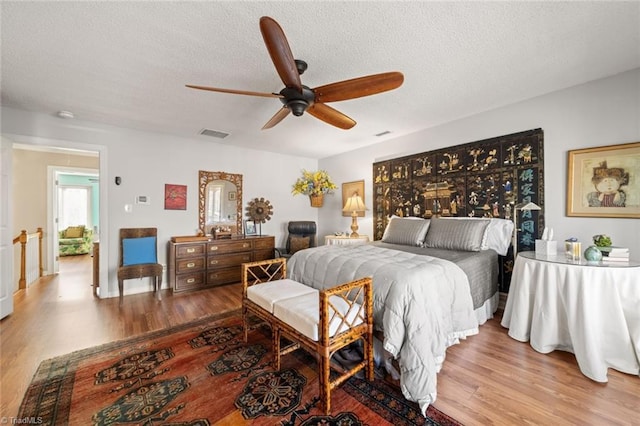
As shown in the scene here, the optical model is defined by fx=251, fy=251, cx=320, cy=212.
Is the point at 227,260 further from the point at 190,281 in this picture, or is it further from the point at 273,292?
the point at 273,292

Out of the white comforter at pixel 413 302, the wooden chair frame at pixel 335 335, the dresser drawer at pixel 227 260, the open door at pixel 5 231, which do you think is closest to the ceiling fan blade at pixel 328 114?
the white comforter at pixel 413 302

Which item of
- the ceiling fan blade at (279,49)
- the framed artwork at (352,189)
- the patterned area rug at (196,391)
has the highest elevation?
the ceiling fan blade at (279,49)

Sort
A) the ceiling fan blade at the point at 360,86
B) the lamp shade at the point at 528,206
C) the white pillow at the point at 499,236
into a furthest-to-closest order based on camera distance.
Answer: the white pillow at the point at 499,236
the lamp shade at the point at 528,206
the ceiling fan blade at the point at 360,86

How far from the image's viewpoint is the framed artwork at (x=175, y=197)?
405 cm

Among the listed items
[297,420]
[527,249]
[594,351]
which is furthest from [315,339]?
[527,249]

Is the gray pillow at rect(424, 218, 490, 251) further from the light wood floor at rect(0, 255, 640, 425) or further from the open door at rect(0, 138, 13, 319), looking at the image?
the open door at rect(0, 138, 13, 319)

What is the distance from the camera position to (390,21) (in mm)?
1657

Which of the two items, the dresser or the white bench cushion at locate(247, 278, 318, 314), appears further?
the dresser

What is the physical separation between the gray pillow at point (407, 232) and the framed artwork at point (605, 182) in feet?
4.76

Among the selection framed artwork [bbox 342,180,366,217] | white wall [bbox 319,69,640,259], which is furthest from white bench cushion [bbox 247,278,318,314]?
framed artwork [bbox 342,180,366,217]

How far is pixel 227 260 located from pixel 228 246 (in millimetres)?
232

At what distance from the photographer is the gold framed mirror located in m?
4.39

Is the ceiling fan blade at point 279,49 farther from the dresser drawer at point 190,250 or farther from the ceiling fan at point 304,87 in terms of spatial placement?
the dresser drawer at point 190,250

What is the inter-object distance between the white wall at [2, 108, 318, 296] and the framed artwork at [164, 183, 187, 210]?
57 mm
